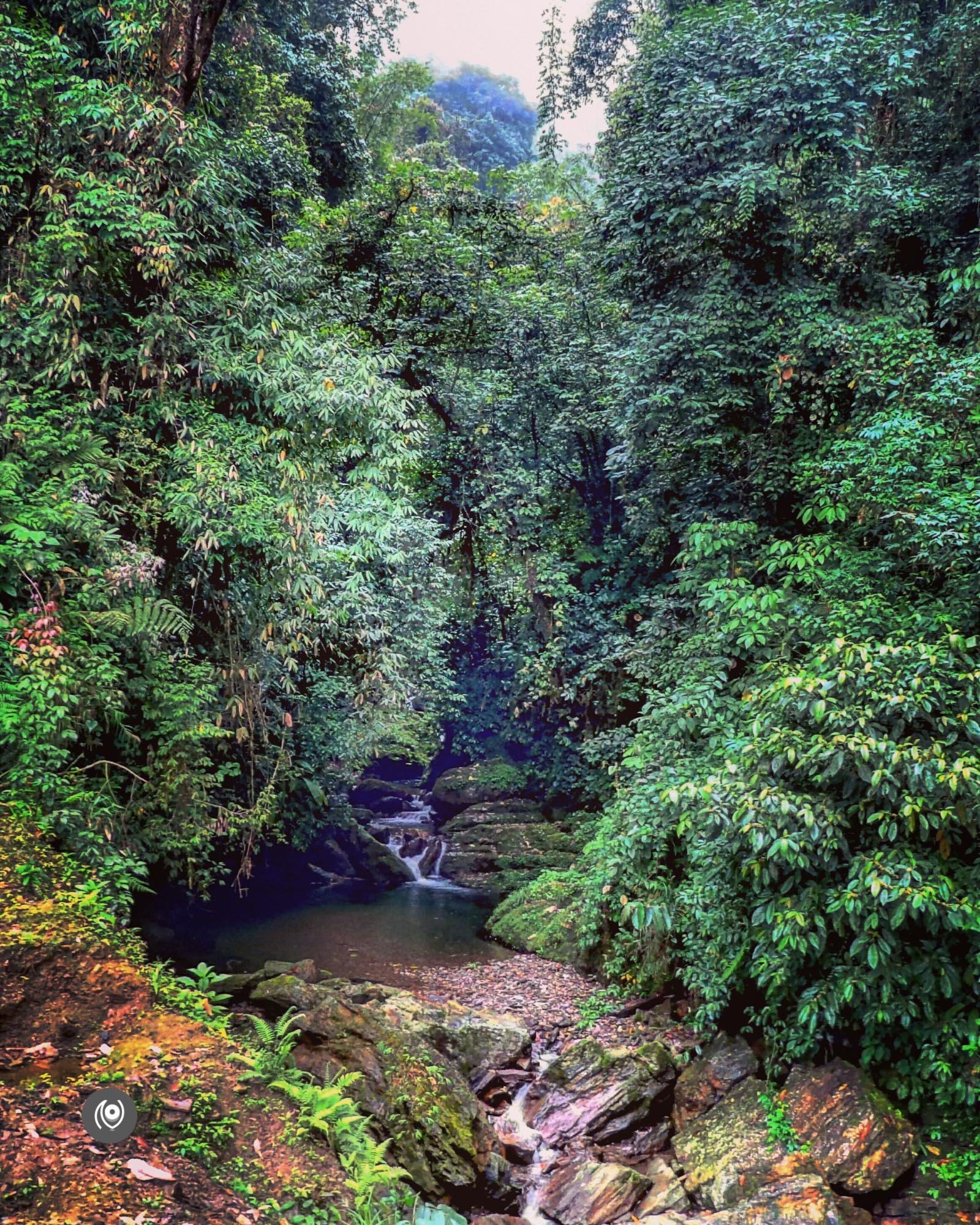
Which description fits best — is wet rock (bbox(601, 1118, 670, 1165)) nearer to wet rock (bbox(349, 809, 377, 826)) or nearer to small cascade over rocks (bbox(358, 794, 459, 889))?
small cascade over rocks (bbox(358, 794, 459, 889))

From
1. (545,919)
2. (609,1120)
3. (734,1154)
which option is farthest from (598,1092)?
(545,919)

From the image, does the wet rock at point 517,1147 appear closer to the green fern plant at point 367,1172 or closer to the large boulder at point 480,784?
the green fern plant at point 367,1172

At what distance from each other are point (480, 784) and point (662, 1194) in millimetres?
11742

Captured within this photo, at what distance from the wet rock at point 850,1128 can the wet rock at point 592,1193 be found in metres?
1.33

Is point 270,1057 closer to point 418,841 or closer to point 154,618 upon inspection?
point 154,618

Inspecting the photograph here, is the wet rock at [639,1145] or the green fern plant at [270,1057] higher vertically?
the green fern plant at [270,1057]

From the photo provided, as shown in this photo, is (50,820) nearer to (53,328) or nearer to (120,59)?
(53,328)

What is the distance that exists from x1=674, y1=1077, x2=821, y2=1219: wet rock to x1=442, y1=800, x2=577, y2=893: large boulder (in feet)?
24.8

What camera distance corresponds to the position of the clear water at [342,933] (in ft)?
32.9

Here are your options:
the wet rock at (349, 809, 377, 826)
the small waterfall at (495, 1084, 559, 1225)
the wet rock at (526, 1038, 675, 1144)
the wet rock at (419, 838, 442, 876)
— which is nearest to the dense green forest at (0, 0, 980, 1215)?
the wet rock at (526, 1038, 675, 1144)

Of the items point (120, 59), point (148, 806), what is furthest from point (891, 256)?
point (148, 806)

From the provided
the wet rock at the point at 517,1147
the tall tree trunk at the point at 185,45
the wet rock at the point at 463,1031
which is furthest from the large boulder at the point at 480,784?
the tall tree trunk at the point at 185,45

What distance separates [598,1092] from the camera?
6.78m

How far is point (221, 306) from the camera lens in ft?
26.6
